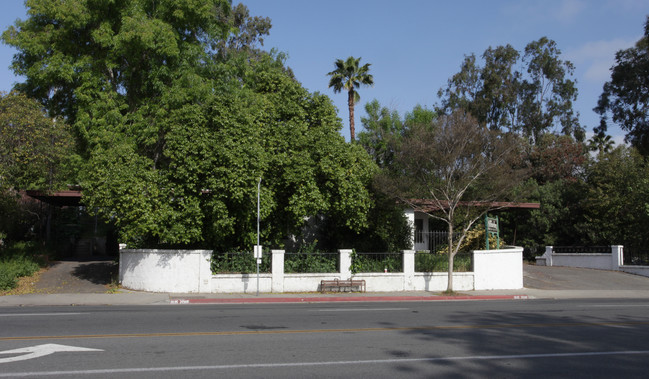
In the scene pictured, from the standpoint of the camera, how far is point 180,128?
19.4 m

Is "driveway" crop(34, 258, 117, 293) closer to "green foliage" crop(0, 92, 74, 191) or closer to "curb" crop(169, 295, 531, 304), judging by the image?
"green foliage" crop(0, 92, 74, 191)

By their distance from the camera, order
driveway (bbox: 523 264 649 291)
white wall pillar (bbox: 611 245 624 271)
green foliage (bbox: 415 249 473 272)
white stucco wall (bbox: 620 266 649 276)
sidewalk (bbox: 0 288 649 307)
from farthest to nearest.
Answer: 1. white wall pillar (bbox: 611 245 624 271)
2. white stucco wall (bbox: 620 266 649 276)
3. driveway (bbox: 523 264 649 291)
4. green foliage (bbox: 415 249 473 272)
5. sidewalk (bbox: 0 288 649 307)

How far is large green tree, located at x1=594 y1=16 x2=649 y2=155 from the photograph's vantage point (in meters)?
39.2

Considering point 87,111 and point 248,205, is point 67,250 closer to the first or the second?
point 87,111

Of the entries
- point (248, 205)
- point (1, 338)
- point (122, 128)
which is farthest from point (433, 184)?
point (1, 338)

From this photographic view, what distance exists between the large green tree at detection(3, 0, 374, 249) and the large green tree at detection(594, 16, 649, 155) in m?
29.3

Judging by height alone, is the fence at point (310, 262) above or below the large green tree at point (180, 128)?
below

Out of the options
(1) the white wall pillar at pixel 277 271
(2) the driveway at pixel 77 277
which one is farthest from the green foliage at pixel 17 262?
(1) the white wall pillar at pixel 277 271

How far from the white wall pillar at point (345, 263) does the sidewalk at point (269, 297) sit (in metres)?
1.06

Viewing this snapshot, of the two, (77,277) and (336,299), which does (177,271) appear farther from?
(336,299)

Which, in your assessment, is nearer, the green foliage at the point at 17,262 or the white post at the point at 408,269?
the green foliage at the point at 17,262

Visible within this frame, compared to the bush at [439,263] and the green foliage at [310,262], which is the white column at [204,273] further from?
the bush at [439,263]

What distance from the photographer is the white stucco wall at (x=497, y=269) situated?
22.7 meters

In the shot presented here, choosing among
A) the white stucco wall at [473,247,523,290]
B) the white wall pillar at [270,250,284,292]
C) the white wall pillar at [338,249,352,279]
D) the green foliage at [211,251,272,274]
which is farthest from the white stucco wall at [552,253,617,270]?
the green foliage at [211,251,272,274]
